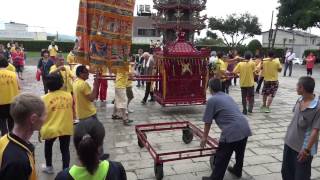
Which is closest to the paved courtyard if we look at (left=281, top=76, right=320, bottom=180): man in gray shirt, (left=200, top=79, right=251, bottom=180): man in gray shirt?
(left=200, top=79, right=251, bottom=180): man in gray shirt

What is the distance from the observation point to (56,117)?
16.2 feet

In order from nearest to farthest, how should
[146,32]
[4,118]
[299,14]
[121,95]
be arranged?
[4,118], [121,95], [299,14], [146,32]

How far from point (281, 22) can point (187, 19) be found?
10.9 m

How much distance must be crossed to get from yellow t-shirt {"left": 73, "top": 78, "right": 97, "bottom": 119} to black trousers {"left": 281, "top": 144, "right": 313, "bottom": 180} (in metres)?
2.91

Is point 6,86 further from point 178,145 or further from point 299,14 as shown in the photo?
point 299,14

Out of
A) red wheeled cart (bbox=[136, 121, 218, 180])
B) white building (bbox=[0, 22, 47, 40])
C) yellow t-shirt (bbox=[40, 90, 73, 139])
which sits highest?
white building (bbox=[0, 22, 47, 40])

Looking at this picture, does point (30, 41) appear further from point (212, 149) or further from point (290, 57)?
point (212, 149)

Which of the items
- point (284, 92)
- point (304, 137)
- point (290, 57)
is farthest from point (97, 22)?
point (290, 57)

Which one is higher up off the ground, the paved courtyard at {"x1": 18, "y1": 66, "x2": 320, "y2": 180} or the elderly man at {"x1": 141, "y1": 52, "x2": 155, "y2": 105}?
the elderly man at {"x1": 141, "y1": 52, "x2": 155, "y2": 105}

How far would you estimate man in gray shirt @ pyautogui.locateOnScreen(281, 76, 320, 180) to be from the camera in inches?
157

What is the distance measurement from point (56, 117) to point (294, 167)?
3144mm

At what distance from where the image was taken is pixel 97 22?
4.29m

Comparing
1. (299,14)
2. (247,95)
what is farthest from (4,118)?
(299,14)

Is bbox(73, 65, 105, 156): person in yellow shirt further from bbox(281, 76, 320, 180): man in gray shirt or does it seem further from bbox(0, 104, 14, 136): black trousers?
bbox(281, 76, 320, 180): man in gray shirt
